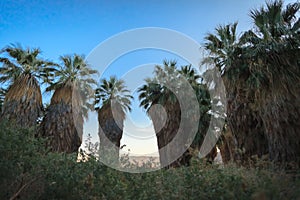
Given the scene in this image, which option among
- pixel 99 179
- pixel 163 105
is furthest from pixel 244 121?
pixel 99 179

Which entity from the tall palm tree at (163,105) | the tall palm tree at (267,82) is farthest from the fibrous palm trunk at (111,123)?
the tall palm tree at (267,82)

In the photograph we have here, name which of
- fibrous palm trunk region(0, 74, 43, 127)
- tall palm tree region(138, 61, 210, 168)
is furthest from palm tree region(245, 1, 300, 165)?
fibrous palm trunk region(0, 74, 43, 127)

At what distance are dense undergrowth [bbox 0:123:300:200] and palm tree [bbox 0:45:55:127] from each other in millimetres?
5678

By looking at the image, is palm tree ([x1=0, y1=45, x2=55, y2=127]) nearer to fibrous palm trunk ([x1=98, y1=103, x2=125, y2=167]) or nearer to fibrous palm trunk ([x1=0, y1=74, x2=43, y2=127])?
fibrous palm trunk ([x1=0, y1=74, x2=43, y2=127])

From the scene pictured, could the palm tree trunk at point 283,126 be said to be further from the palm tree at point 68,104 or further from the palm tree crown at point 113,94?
the palm tree crown at point 113,94

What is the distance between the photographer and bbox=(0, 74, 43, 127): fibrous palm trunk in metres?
10.6

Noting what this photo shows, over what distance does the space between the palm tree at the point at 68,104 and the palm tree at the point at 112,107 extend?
2.45 m

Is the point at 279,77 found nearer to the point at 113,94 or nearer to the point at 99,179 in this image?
the point at 99,179

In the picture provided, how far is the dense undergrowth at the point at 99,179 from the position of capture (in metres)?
4.11

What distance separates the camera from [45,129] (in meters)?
12.0

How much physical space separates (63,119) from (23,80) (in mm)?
2629

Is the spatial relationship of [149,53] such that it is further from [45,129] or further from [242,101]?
[45,129]

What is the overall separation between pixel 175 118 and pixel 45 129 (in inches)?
288

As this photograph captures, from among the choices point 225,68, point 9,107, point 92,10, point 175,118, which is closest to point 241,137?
point 225,68
